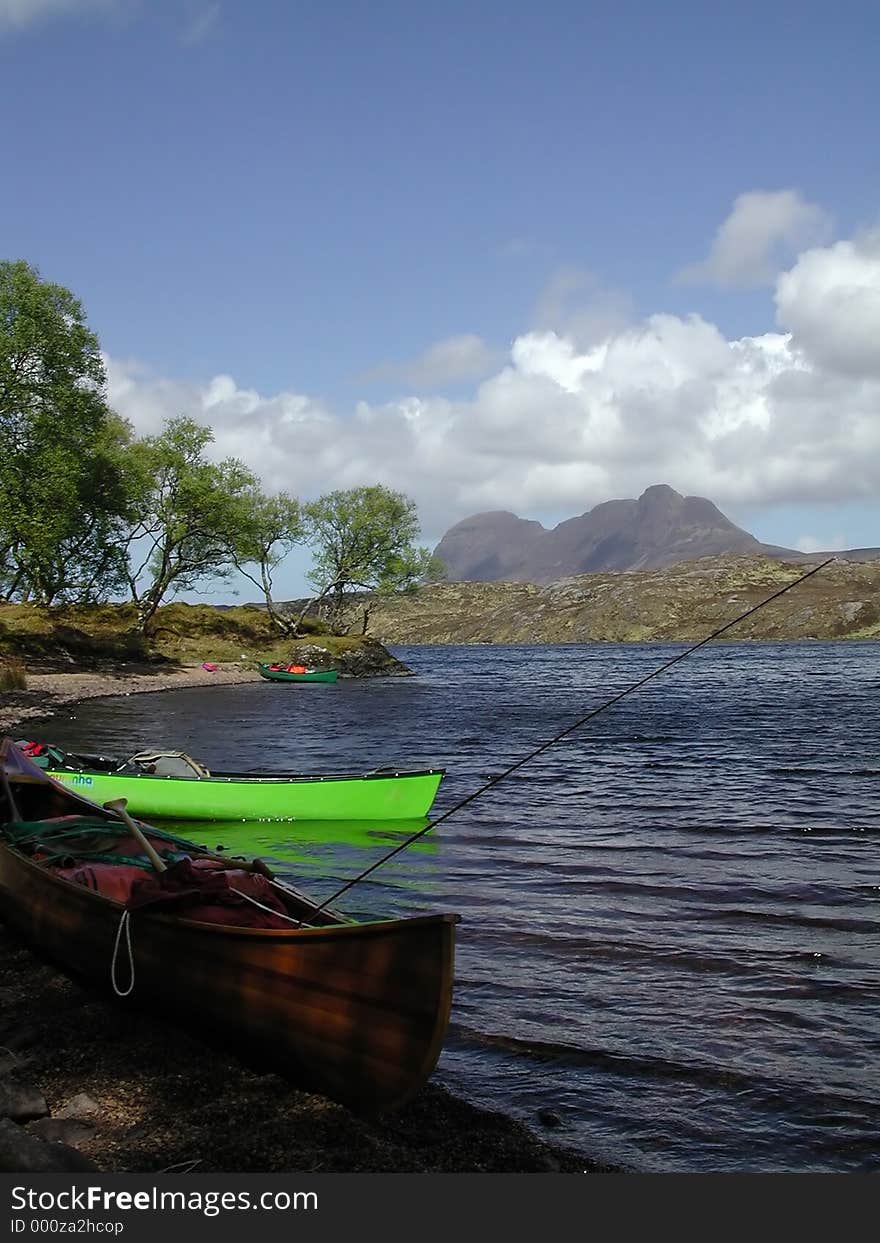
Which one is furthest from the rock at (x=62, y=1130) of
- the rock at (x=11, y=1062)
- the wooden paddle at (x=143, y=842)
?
the wooden paddle at (x=143, y=842)

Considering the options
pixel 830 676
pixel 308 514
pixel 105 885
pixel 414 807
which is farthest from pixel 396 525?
pixel 105 885

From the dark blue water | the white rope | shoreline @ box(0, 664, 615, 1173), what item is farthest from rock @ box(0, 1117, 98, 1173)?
the dark blue water

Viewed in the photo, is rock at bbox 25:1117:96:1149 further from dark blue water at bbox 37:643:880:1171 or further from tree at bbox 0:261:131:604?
tree at bbox 0:261:131:604

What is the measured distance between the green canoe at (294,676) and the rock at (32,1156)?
58661 millimetres

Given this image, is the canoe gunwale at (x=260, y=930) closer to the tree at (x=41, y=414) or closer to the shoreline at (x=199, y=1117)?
the shoreline at (x=199, y=1117)

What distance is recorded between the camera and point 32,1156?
16.0ft

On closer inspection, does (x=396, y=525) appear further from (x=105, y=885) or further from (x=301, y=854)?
(x=105, y=885)

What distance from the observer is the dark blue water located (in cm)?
697

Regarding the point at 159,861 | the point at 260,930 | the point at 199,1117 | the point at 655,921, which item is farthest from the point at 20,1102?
the point at 655,921

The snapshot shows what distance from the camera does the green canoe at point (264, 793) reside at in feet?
57.2

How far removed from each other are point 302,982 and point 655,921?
646 centimetres

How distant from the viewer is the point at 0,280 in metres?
46.8

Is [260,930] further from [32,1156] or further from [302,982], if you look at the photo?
[32,1156]

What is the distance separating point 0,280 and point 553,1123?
2008 inches
